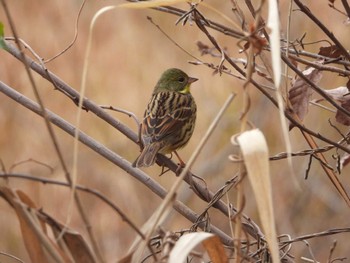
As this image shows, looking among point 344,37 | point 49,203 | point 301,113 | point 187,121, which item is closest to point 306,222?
point 344,37

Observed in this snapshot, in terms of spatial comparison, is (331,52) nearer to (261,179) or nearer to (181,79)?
(261,179)

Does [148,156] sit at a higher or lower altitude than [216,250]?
higher

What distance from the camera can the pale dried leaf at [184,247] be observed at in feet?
6.13

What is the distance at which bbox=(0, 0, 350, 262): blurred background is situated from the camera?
7.12 meters

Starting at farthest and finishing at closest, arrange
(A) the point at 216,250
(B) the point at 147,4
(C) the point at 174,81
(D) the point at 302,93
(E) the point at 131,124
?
(E) the point at 131,124
(C) the point at 174,81
(D) the point at 302,93
(A) the point at 216,250
(B) the point at 147,4

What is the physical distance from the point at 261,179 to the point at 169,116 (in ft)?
9.72

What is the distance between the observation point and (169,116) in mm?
4852

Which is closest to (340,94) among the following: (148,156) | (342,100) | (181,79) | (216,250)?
(342,100)

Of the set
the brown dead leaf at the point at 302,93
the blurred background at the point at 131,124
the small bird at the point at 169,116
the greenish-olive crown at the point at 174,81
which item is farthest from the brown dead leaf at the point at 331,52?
the blurred background at the point at 131,124

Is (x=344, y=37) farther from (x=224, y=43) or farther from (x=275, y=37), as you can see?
(x=275, y=37)

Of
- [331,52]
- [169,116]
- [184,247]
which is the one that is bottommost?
[184,247]

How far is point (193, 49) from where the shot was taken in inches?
308

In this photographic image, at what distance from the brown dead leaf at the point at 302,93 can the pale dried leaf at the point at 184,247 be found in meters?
0.92

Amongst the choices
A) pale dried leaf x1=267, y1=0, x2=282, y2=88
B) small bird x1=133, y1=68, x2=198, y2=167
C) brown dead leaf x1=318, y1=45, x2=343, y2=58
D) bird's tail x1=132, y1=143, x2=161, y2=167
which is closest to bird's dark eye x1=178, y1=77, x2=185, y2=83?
small bird x1=133, y1=68, x2=198, y2=167
